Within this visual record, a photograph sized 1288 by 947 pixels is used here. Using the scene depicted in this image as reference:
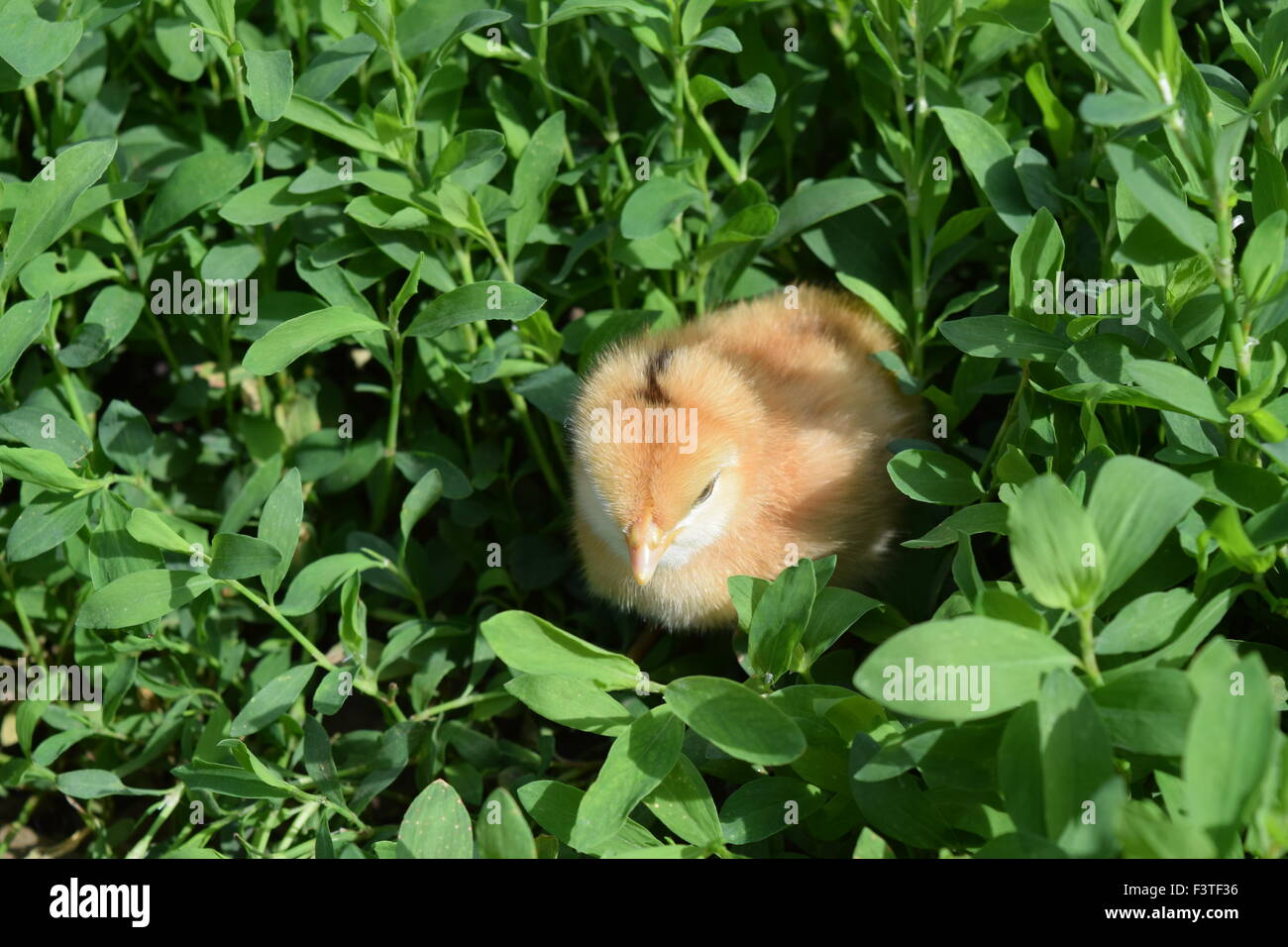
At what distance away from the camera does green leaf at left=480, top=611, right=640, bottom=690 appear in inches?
65.8

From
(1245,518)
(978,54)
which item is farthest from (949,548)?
(978,54)

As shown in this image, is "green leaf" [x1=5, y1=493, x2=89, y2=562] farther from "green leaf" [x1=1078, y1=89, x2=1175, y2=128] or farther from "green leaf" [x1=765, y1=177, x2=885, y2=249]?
"green leaf" [x1=1078, y1=89, x2=1175, y2=128]

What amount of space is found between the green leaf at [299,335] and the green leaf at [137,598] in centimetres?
36

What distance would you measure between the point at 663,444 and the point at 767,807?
0.68 m

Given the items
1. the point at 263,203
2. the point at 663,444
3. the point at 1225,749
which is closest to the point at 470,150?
the point at 263,203

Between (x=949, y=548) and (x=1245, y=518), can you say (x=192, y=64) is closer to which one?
(x=949, y=548)

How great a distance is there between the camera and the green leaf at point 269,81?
1.92 metres

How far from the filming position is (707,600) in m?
2.28

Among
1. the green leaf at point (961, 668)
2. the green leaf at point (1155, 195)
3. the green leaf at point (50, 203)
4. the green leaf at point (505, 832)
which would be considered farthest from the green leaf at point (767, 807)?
the green leaf at point (50, 203)

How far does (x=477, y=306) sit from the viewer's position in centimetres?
204

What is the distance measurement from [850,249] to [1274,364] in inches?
39.5

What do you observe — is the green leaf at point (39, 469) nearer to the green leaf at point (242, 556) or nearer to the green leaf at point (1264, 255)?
the green leaf at point (242, 556)

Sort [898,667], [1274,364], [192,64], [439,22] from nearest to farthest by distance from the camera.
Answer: [898,667]
[1274,364]
[439,22]
[192,64]

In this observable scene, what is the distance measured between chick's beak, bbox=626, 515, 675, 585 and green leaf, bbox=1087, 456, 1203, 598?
2.95 ft
